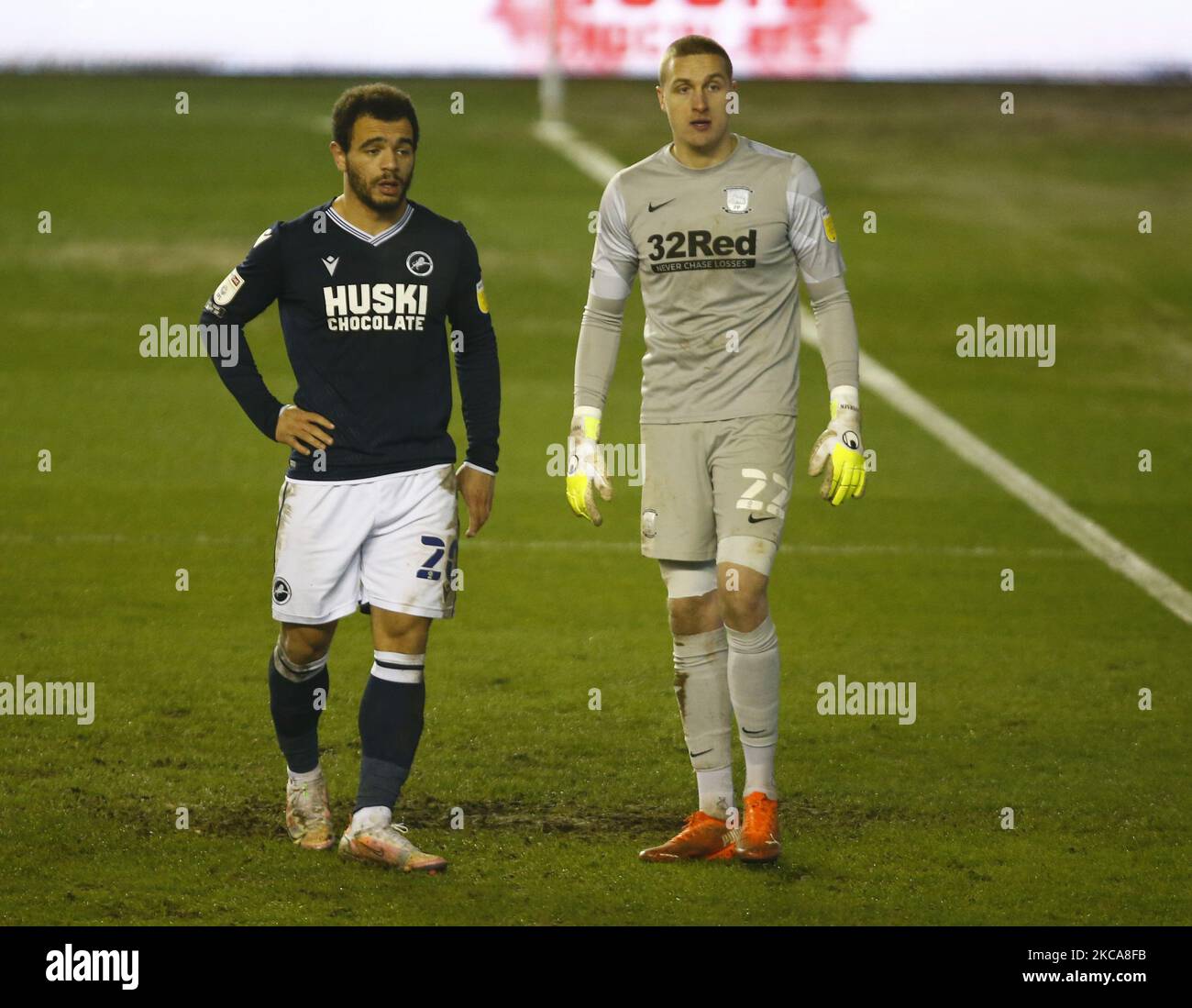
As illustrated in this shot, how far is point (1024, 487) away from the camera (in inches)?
516

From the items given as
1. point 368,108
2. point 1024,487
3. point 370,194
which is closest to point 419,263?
point 370,194

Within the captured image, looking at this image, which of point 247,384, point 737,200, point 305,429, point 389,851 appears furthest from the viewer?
point 247,384

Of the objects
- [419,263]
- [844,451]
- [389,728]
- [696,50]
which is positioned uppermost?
[696,50]

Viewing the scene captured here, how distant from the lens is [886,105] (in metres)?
27.0

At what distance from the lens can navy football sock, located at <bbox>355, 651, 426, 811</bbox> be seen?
6.19 m

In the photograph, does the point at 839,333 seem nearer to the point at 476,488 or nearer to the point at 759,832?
the point at 476,488

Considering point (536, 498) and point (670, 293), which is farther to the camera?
point (536, 498)

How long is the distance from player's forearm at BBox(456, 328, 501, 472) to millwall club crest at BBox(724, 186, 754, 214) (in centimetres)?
86

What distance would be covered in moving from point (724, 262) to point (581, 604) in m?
3.96

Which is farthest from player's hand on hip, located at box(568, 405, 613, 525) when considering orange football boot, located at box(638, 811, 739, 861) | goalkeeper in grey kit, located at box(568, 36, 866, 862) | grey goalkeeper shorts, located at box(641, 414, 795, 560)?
orange football boot, located at box(638, 811, 739, 861)

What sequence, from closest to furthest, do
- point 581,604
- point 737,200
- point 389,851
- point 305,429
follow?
point 389,851 < point 305,429 < point 737,200 < point 581,604
